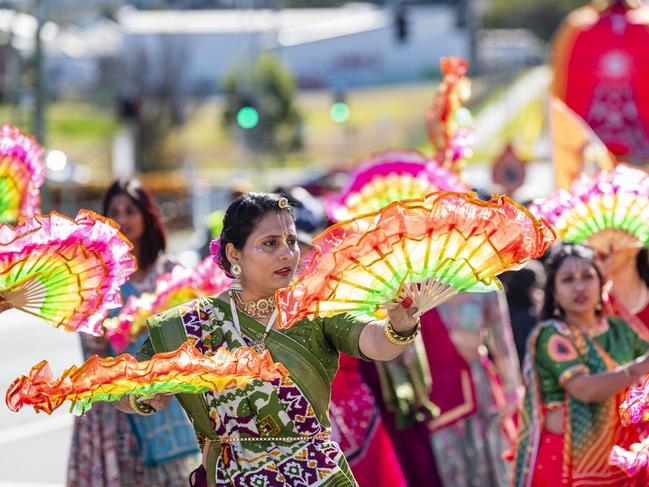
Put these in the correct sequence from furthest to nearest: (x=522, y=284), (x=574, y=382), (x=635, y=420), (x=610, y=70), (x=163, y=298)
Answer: (x=610, y=70), (x=522, y=284), (x=163, y=298), (x=574, y=382), (x=635, y=420)

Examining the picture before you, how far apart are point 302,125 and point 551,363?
50.1 metres

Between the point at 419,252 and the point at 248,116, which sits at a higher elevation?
the point at 248,116

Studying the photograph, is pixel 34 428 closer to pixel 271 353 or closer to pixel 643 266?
pixel 643 266

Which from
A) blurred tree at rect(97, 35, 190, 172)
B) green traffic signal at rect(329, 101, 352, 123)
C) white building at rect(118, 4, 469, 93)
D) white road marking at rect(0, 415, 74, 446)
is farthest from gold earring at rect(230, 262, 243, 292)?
white building at rect(118, 4, 469, 93)

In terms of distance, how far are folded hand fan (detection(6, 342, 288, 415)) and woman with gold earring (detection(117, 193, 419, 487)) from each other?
242 millimetres

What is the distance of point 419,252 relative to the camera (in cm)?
419

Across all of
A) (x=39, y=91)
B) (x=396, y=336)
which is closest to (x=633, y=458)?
(x=396, y=336)

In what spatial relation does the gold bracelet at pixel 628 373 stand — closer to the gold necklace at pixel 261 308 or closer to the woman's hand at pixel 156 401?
the gold necklace at pixel 261 308

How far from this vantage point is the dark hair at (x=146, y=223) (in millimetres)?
7055

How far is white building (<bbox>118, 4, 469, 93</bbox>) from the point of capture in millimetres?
67750

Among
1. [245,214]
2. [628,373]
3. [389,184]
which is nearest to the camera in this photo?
[245,214]

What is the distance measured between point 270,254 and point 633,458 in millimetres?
1431

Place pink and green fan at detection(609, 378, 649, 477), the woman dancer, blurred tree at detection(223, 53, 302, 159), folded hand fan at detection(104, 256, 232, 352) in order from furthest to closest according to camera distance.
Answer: blurred tree at detection(223, 53, 302, 159)
the woman dancer
folded hand fan at detection(104, 256, 232, 352)
pink and green fan at detection(609, 378, 649, 477)

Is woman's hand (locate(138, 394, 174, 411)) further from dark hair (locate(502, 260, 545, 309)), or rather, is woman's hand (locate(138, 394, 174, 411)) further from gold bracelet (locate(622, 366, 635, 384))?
dark hair (locate(502, 260, 545, 309))
